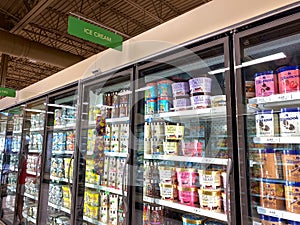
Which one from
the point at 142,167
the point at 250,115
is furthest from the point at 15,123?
the point at 250,115

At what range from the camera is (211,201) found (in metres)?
1.50

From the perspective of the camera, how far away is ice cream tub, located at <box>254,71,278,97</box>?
4.42 ft

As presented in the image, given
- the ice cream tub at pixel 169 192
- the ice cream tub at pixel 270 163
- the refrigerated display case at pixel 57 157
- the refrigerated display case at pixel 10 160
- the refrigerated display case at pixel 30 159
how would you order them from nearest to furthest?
1. the ice cream tub at pixel 270 163
2. the ice cream tub at pixel 169 192
3. the refrigerated display case at pixel 57 157
4. the refrigerated display case at pixel 30 159
5. the refrigerated display case at pixel 10 160

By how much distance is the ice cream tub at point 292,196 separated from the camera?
3.86 ft

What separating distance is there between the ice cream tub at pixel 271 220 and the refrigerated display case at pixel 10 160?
154 inches

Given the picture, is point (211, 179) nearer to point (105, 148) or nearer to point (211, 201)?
point (211, 201)

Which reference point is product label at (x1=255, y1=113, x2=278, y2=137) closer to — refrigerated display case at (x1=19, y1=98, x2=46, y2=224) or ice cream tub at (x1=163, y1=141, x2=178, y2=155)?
ice cream tub at (x1=163, y1=141, x2=178, y2=155)

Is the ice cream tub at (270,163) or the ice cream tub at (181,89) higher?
the ice cream tub at (181,89)

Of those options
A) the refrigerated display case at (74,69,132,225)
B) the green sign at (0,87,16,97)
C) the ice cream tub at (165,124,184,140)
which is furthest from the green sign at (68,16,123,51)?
the green sign at (0,87,16,97)

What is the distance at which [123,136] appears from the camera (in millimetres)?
2197

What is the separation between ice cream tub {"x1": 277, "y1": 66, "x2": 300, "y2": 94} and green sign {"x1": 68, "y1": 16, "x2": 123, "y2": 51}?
135 cm

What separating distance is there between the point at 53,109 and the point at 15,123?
1.75m

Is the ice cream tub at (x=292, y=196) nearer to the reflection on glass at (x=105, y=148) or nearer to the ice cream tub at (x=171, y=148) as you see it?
the ice cream tub at (x=171, y=148)

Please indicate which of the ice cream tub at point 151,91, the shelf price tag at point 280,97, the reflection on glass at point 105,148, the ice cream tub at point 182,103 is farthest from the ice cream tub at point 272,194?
the reflection on glass at point 105,148
